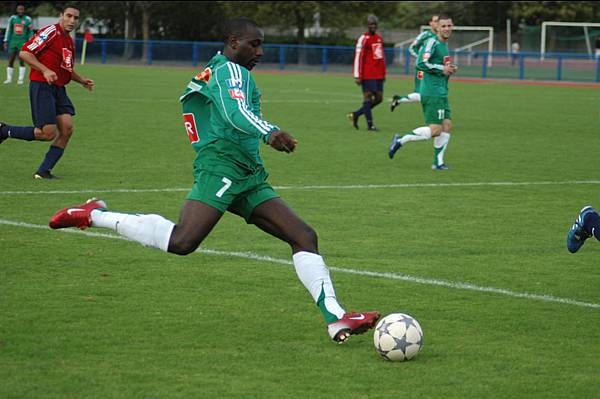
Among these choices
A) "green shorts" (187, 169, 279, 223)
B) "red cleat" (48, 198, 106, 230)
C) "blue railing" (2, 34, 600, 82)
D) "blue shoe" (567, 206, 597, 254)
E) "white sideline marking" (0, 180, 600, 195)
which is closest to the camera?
"green shorts" (187, 169, 279, 223)

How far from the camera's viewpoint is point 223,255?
859cm

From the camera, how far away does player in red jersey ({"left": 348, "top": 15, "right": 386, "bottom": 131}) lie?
21.1 meters

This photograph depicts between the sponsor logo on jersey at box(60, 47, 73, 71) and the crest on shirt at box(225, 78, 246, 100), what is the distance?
6.73m

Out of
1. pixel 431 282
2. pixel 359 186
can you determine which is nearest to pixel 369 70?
pixel 359 186

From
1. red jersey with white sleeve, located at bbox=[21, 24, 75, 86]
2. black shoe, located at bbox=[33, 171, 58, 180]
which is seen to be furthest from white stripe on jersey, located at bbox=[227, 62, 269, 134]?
black shoe, located at bbox=[33, 171, 58, 180]

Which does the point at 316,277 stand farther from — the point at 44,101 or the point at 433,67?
the point at 433,67

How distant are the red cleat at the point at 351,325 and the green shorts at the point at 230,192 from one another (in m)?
0.86

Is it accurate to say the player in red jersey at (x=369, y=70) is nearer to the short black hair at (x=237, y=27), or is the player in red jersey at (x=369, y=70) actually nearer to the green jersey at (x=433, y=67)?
the green jersey at (x=433, y=67)

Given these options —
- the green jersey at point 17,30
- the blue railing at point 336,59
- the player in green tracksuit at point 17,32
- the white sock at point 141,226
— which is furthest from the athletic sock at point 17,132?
the blue railing at point 336,59

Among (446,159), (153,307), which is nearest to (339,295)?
(153,307)

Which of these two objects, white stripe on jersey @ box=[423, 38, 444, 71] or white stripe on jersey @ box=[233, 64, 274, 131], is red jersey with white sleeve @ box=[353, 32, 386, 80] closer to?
white stripe on jersey @ box=[423, 38, 444, 71]

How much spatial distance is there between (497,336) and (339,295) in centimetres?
129

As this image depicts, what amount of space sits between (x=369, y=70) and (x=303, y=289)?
14.3 metres

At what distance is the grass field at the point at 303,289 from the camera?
5.43 metres
